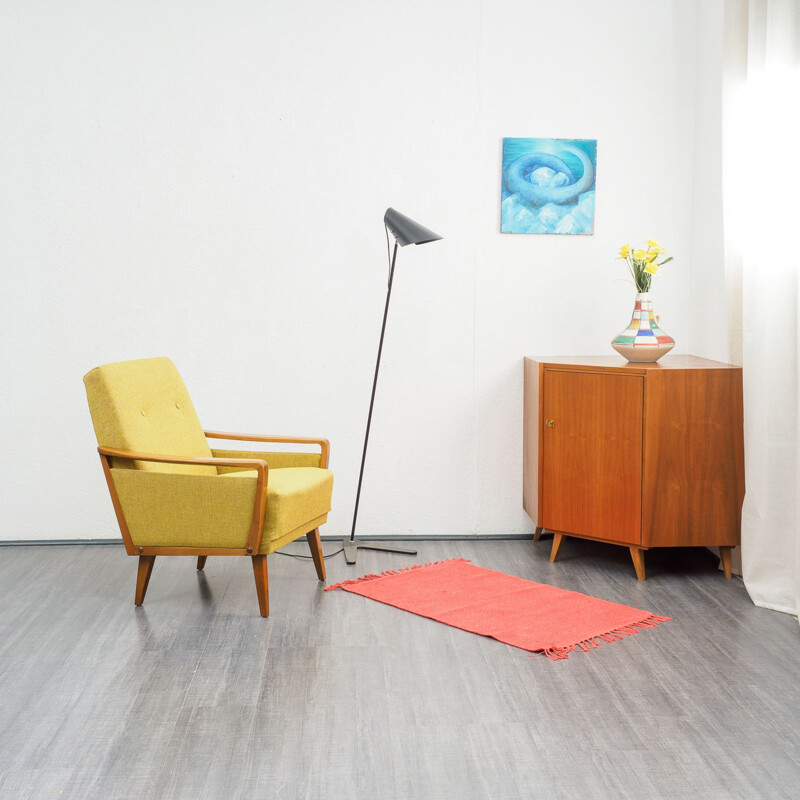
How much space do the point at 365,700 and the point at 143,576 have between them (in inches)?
45.2

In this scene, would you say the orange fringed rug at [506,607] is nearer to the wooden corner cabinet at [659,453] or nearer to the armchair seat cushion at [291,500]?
the armchair seat cushion at [291,500]

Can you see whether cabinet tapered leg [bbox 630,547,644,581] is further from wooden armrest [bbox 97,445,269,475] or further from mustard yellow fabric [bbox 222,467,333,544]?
wooden armrest [bbox 97,445,269,475]

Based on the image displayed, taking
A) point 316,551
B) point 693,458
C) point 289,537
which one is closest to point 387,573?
point 316,551

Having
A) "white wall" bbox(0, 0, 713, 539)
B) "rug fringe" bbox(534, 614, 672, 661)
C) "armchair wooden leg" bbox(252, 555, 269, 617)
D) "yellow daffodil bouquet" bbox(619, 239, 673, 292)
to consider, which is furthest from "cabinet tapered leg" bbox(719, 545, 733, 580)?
"armchair wooden leg" bbox(252, 555, 269, 617)

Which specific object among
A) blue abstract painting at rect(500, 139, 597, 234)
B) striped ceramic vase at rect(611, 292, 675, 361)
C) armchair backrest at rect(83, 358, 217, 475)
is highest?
blue abstract painting at rect(500, 139, 597, 234)

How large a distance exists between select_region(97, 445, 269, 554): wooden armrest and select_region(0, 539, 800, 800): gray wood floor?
0.29 m

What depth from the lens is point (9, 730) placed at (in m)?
2.26

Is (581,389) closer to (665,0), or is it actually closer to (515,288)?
(515,288)

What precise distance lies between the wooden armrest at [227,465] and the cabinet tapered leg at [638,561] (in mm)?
1507

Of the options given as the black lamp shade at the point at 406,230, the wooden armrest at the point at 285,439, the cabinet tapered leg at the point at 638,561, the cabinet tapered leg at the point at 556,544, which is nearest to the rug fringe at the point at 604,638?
the cabinet tapered leg at the point at 638,561

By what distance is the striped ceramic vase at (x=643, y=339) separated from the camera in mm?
3691

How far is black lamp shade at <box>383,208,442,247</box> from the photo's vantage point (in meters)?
3.62

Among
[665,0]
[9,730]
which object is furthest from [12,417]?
[665,0]

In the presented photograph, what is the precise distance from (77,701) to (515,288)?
2.61m
